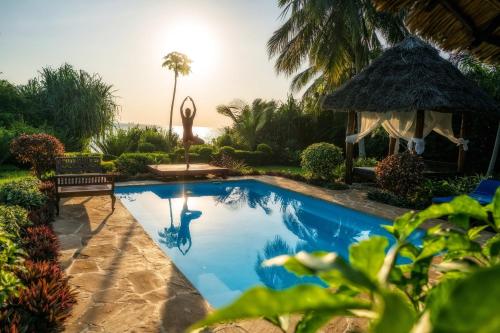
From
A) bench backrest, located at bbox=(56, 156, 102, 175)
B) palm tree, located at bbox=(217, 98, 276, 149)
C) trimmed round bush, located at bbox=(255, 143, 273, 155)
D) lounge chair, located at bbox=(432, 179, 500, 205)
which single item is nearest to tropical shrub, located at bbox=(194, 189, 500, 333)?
lounge chair, located at bbox=(432, 179, 500, 205)

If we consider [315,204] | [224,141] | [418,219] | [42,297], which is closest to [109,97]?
[224,141]

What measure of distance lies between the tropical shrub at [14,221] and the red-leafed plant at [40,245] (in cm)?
12

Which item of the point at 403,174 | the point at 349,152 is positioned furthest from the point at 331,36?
the point at 403,174

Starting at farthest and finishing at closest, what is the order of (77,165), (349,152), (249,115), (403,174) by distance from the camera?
(249,115) → (349,152) → (77,165) → (403,174)

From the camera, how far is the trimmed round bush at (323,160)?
10602 mm

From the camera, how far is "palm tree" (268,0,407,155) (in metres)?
13.0

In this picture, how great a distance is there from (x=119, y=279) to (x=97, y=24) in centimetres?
801

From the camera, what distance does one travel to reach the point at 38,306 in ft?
9.37

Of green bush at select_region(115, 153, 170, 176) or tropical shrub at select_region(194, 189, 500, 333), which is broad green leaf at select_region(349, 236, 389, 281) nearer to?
tropical shrub at select_region(194, 189, 500, 333)

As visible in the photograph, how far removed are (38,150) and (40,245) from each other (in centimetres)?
568

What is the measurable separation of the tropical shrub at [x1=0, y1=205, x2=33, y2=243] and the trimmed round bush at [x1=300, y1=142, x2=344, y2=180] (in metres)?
7.88

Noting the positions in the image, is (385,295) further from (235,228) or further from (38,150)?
(38,150)

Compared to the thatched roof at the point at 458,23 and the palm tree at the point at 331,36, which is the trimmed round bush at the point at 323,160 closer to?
the palm tree at the point at 331,36

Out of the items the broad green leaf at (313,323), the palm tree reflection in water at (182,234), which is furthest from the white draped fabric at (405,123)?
the broad green leaf at (313,323)
